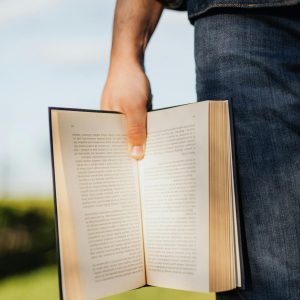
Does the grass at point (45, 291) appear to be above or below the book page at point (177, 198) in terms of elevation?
below

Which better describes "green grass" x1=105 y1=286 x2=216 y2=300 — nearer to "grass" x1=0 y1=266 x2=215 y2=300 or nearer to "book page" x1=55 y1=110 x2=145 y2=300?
"grass" x1=0 y1=266 x2=215 y2=300

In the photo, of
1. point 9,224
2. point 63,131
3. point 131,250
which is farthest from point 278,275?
point 9,224

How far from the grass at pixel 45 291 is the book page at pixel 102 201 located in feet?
6.58

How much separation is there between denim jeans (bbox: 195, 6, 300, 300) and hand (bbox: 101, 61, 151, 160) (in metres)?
0.17

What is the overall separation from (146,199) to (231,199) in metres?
0.22

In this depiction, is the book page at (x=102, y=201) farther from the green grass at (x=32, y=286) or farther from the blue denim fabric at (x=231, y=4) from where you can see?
the green grass at (x=32, y=286)

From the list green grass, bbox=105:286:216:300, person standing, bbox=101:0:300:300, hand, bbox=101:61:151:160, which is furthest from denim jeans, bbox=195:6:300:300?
green grass, bbox=105:286:216:300

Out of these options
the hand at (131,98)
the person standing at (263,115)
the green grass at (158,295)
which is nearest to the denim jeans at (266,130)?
the person standing at (263,115)

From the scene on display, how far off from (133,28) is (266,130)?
0.46 metres

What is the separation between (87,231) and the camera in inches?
47.4

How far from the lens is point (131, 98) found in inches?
49.4

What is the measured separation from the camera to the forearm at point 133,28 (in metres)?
1.36

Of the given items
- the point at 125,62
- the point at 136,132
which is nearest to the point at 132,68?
the point at 125,62

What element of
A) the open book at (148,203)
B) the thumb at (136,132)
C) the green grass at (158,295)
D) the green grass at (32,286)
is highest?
the thumb at (136,132)
